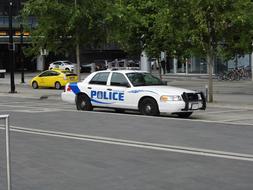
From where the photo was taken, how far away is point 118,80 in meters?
19.4

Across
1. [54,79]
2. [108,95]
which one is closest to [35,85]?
[54,79]

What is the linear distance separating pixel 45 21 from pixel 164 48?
21.2 feet

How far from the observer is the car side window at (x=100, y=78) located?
65.0ft

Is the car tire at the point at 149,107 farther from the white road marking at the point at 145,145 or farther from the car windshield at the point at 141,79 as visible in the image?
the white road marking at the point at 145,145

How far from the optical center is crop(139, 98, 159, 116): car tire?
712 inches

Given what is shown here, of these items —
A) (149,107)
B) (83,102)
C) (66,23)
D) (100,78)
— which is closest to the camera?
(149,107)

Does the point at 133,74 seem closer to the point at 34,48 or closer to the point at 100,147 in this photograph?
the point at 100,147

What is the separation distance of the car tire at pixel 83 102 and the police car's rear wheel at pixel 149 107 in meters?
2.45

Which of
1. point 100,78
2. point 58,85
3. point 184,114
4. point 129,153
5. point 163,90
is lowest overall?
point 129,153

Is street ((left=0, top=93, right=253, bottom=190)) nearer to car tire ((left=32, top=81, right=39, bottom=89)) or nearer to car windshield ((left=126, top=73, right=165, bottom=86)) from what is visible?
car windshield ((left=126, top=73, right=165, bottom=86))

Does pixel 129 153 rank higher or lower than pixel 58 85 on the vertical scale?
lower

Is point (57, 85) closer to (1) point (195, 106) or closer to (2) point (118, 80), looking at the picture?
(2) point (118, 80)

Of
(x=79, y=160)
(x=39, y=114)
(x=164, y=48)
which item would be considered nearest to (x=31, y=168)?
(x=79, y=160)

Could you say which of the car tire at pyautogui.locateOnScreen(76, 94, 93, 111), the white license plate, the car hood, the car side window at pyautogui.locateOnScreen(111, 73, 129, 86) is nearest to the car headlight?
the car hood
